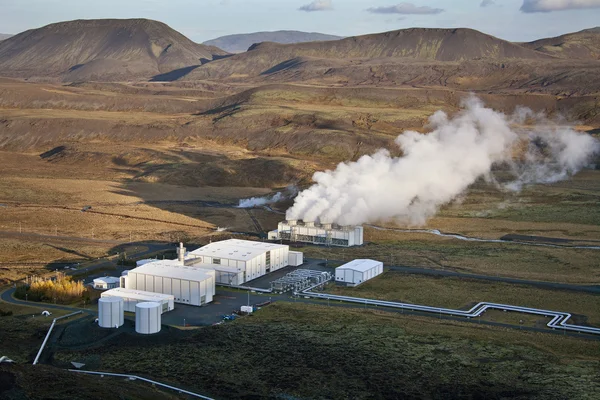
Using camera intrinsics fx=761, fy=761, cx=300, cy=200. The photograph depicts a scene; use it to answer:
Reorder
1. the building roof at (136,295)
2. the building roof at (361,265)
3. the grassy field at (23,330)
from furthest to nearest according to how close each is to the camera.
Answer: the building roof at (361,265) → the building roof at (136,295) → the grassy field at (23,330)

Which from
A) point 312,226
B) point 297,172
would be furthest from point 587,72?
point 312,226

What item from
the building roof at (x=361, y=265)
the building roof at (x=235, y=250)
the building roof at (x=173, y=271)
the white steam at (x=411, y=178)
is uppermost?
the white steam at (x=411, y=178)

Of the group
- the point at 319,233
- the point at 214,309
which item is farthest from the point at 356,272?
the point at 319,233

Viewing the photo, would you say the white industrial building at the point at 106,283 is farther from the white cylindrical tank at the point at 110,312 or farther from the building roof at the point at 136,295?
the white cylindrical tank at the point at 110,312

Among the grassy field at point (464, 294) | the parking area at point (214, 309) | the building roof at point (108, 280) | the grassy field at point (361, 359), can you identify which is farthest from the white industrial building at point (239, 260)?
the grassy field at point (361, 359)

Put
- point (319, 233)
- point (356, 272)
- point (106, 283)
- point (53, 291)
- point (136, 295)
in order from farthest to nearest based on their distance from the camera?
point (319, 233) < point (356, 272) < point (106, 283) < point (53, 291) < point (136, 295)

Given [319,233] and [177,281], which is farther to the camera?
[319,233]

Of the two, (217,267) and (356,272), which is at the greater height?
(356,272)

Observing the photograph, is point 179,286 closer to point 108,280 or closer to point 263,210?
point 108,280

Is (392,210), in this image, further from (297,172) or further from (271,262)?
(297,172)
